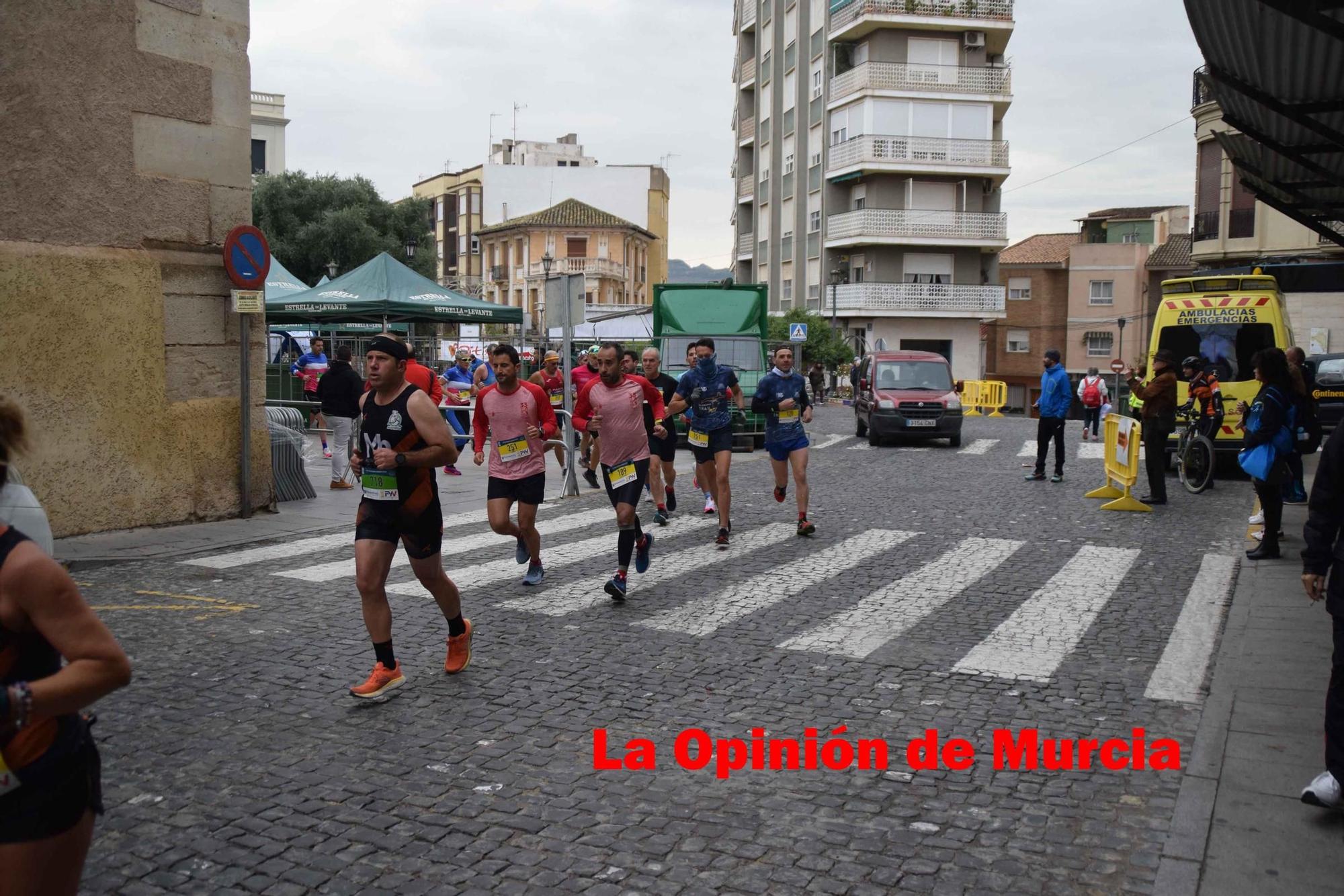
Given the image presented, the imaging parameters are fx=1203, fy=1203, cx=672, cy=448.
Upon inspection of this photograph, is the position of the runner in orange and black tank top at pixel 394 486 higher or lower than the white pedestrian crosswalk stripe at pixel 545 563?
higher

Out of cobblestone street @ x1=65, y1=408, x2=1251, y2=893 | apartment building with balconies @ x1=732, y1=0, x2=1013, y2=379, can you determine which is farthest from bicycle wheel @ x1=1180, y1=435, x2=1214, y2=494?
apartment building with balconies @ x1=732, y1=0, x2=1013, y2=379

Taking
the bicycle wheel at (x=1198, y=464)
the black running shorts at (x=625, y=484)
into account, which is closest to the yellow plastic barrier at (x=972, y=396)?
the bicycle wheel at (x=1198, y=464)

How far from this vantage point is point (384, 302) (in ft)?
65.9

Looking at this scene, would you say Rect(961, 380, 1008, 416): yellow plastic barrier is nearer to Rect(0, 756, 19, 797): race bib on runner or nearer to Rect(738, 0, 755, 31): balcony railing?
Rect(738, 0, 755, 31): balcony railing

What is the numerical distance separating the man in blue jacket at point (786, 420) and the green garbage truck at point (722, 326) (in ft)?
33.8

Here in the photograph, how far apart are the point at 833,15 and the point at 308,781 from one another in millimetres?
52095

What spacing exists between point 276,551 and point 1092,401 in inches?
756

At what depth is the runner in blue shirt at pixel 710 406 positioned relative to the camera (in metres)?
11.6

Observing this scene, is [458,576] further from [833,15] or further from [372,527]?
[833,15]

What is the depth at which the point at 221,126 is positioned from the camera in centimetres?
1191

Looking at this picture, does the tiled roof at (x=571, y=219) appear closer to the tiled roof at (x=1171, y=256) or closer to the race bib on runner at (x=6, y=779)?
the tiled roof at (x=1171, y=256)

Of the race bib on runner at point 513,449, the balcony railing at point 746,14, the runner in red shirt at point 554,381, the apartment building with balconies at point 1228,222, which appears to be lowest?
the race bib on runner at point 513,449

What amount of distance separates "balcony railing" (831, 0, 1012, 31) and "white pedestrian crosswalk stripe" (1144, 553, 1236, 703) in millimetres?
43997

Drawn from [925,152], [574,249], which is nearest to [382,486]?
[925,152]
